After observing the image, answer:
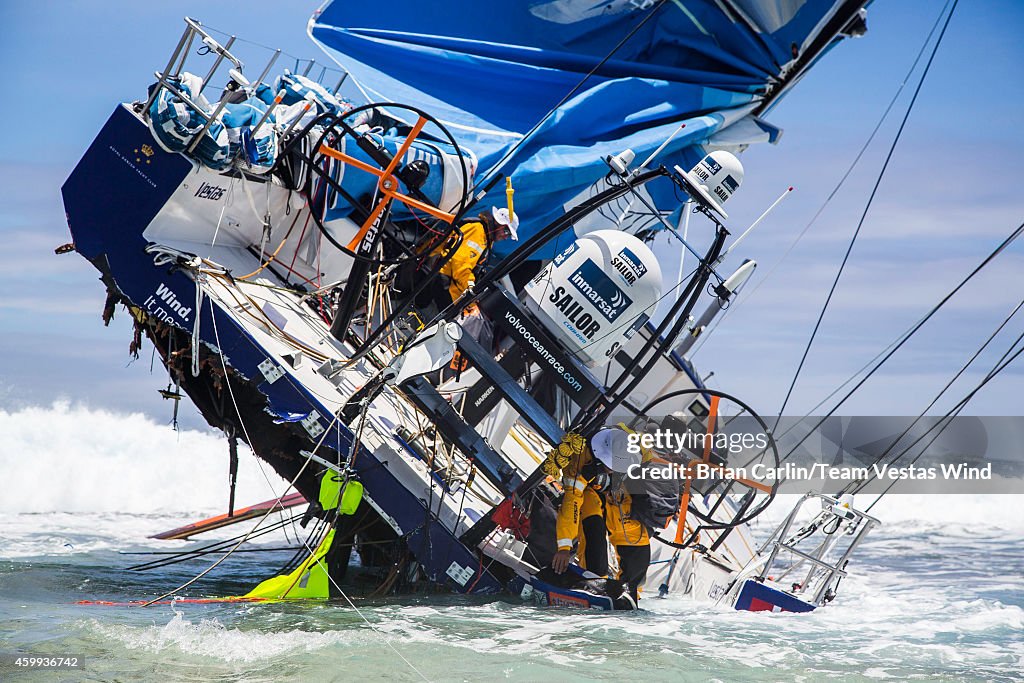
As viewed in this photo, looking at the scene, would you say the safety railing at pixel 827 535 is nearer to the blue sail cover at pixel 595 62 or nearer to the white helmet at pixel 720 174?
the white helmet at pixel 720 174

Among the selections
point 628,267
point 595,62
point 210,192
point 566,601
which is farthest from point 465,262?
point 595,62

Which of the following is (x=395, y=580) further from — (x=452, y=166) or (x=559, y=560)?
(x=452, y=166)

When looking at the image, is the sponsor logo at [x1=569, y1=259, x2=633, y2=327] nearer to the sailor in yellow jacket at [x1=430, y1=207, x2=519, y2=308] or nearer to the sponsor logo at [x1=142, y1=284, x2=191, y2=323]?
the sailor in yellow jacket at [x1=430, y1=207, x2=519, y2=308]

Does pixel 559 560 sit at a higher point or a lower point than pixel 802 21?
lower

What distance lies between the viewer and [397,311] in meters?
6.17

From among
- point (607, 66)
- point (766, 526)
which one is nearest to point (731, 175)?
point (607, 66)

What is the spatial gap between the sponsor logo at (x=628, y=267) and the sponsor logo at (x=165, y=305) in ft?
9.60

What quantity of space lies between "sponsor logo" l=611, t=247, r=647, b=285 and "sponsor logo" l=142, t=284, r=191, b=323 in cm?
293

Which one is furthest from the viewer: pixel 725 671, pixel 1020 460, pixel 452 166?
pixel 1020 460

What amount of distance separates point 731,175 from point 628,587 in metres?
3.82

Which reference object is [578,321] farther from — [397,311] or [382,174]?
[382,174]

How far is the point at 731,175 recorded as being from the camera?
8438mm

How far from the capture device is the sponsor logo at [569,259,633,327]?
665 centimetres

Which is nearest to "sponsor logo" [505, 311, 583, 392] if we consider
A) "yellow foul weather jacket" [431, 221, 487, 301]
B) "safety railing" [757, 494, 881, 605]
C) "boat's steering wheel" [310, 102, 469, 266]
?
"yellow foul weather jacket" [431, 221, 487, 301]
